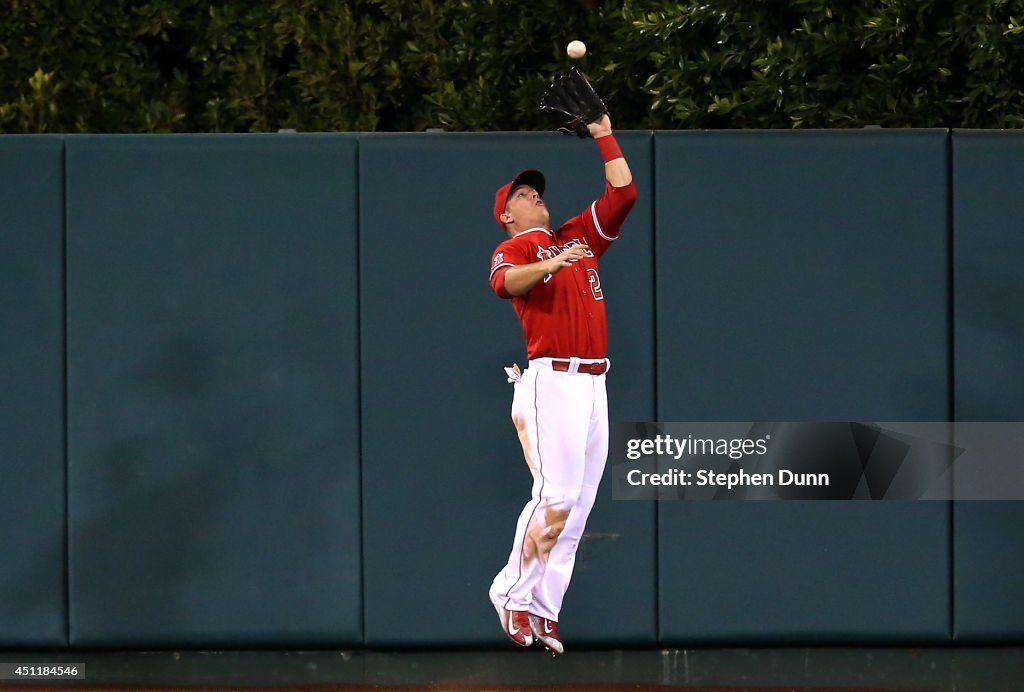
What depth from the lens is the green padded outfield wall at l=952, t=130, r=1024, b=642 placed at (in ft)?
20.1

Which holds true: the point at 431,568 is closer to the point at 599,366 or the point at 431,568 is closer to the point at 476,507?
the point at 476,507

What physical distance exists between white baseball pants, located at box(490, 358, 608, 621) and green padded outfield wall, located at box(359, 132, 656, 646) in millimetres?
61

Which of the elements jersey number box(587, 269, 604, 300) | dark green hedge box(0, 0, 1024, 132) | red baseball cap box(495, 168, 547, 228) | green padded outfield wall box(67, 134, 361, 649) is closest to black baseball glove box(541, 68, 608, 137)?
red baseball cap box(495, 168, 547, 228)

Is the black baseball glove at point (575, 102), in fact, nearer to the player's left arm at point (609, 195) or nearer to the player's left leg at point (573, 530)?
the player's left arm at point (609, 195)

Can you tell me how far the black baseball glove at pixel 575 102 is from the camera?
237 inches

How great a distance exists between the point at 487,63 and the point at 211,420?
3.75m

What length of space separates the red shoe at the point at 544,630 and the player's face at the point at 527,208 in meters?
1.85

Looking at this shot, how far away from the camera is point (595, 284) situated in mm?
6098

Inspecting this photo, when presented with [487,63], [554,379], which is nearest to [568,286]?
[554,379]

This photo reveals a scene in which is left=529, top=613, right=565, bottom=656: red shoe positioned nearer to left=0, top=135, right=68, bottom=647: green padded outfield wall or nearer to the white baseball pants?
the white baseball pants

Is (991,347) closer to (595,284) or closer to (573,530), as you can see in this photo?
(595,284)

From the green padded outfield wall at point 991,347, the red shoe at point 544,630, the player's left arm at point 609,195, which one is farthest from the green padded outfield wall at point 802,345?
the red shoe at point 544,630

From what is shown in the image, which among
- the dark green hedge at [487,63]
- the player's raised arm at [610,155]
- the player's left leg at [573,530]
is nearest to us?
the player's raised arm at [610,155]

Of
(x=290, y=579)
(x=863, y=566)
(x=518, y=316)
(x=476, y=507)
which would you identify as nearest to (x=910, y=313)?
(x=863, y=566)
